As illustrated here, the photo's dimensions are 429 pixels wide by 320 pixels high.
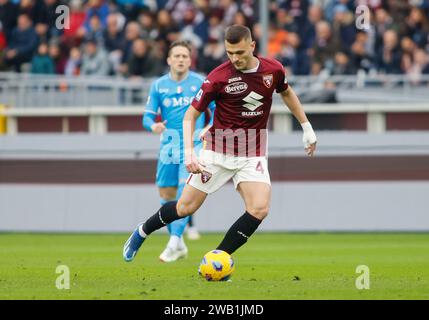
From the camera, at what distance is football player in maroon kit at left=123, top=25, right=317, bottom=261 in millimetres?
10445

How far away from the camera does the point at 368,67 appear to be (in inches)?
834

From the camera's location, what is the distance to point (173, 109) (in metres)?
13.8

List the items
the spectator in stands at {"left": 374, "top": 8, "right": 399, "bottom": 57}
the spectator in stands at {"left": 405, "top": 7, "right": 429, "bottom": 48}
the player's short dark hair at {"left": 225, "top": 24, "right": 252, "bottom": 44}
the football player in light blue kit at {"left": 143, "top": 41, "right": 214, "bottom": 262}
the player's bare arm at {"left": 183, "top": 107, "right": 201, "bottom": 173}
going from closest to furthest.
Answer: the player's short dark hair at {"left": 225, "top": 24, "right": 252, "bottom": 44}, the player's bare arm at {"left": 183, "top": 107, "right": 201, "bottom": 173}, the football player in light blue kit at {"left": 143, "top": 41, "right": 214, "bottom": 262}, the spectator in stands at {"left": 374, "top": 8, "right": 399, "bottom": 57}, the spectator in stands at {"left": 405, "top": 7, "right": 429, "bottom": 48}

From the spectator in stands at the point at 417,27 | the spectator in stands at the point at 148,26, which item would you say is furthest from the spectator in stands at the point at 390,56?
the spectator in stands at the point at 148,26

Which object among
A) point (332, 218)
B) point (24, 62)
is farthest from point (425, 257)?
point (24, 62)

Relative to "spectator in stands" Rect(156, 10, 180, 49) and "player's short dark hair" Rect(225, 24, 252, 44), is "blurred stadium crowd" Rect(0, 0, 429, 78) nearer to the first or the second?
"spectator in stands" Rect(156, 10, 180, 49)

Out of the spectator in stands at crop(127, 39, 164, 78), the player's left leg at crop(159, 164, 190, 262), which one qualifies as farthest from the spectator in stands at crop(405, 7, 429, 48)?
the player's left leg at crop(159, 164, 190, 262)

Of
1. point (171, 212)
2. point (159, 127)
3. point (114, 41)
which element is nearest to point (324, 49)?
point (114, 41)

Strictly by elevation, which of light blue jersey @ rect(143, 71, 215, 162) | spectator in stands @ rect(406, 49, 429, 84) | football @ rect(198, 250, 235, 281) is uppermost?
spectator in stands @ rect(406, 49, 429, 84)

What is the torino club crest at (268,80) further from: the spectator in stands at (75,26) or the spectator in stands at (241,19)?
the spectator in stands at (75,26)

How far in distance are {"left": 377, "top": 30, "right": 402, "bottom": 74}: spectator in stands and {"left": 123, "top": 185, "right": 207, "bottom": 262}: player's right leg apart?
1087 centimetres

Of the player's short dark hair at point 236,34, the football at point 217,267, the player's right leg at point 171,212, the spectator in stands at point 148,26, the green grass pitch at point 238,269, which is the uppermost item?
the spectator in stands at point 148,26

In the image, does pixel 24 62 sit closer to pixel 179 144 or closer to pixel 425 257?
pixel 179 144

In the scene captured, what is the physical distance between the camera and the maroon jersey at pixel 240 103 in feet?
34.3
